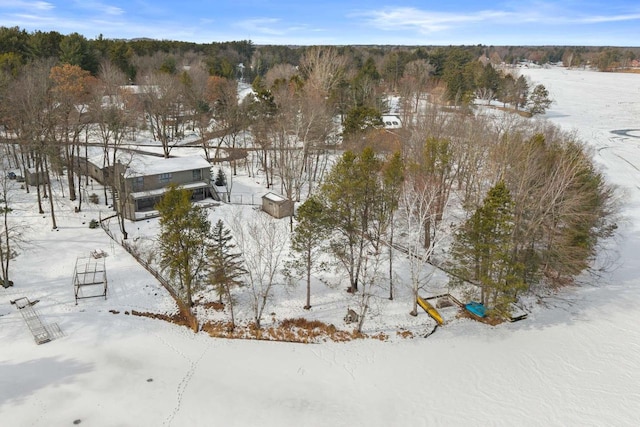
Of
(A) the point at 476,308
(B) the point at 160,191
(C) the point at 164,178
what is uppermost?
(C) the point at 164,178

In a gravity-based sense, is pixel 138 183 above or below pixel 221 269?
above

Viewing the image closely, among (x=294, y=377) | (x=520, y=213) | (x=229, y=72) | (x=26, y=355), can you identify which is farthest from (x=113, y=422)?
(x=229, y=72)

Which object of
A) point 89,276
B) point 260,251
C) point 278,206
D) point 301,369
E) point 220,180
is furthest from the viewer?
point 220,180

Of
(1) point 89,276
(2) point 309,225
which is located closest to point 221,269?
(2) point 309,225

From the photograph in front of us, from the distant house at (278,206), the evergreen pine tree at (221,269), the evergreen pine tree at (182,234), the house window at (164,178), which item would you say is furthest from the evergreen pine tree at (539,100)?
the evergreen pine tree at (182,234)

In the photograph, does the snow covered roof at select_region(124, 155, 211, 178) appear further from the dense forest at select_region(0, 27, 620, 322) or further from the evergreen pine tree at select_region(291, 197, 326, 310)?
the evergreen pine tree at select_region(291, 197, 326, 310)

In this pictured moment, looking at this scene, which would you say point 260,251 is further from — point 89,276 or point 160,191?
point 160,191

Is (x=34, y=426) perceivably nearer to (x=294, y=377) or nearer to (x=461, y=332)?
(x=294, y=377)
